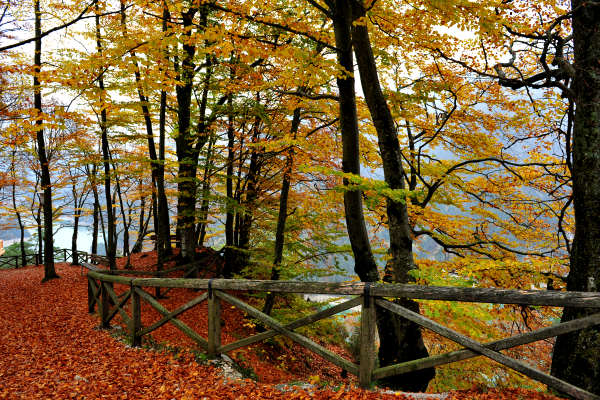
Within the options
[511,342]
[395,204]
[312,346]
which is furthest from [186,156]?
[511,342]

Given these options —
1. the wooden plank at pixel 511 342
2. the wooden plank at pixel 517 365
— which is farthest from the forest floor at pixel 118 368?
the wooden plank at pixel 517 365

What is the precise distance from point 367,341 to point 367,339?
0.09 feet

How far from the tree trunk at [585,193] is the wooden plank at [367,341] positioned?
8.03 feet

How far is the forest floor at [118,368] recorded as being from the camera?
12.0 feet

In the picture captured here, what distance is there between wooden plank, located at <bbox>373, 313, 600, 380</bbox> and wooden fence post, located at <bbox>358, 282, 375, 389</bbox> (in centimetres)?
10

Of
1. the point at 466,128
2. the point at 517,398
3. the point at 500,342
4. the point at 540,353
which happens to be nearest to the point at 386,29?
the point at 466,128

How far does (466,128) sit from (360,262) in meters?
5.14

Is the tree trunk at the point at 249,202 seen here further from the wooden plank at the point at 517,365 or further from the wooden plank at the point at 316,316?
the wooden plank at the point at 517,365

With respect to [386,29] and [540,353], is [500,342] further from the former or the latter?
[540,353]

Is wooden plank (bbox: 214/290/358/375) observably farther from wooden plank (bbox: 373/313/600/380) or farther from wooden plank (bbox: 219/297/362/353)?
wooden plank (bbox: 373/313/600/380)

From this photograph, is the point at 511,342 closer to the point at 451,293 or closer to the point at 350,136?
the point at 451,293

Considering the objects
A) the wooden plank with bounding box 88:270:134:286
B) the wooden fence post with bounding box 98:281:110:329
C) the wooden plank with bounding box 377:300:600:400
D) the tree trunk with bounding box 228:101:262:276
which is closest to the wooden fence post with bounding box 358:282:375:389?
the wooden plank with bounding box 377:300:600:400

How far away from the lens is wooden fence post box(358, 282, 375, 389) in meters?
3.43

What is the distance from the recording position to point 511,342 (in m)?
2.91
